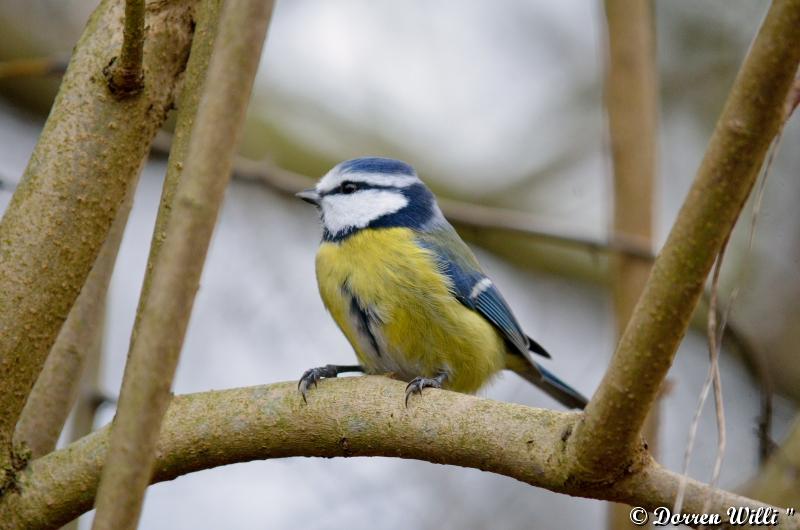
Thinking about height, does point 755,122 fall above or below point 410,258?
below

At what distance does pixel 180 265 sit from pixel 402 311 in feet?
4.88

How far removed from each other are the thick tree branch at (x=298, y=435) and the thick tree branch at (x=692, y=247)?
158 mm

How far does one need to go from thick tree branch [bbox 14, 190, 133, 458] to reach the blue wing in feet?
2.96

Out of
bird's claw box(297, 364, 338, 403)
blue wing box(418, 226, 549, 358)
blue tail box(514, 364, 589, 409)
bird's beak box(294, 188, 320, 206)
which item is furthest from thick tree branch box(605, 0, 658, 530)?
bird's claw box(297, 364, 338, 403)

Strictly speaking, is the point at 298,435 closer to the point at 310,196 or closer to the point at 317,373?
the point at 317,373

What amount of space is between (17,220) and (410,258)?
112 cm

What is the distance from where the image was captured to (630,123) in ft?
10.6

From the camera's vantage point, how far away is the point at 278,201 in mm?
4453

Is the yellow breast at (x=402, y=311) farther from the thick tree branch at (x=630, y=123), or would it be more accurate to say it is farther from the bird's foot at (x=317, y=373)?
the thick tree branch at (x=630, y=123)

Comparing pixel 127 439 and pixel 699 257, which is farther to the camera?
pixel 699 257

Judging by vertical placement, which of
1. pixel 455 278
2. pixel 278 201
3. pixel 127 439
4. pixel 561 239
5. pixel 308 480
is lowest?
pixel 127 439

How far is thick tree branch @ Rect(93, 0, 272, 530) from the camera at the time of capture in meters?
0.99

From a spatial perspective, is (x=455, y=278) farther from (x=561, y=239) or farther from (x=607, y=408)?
(x=607, y=408)

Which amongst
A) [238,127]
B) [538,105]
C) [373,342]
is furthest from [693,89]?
[238,127]
